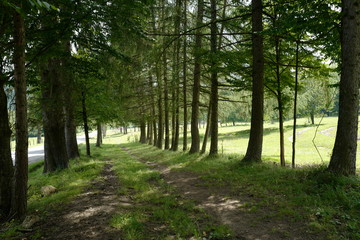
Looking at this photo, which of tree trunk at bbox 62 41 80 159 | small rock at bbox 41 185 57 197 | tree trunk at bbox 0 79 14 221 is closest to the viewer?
tree trunk at bbox 0 79 14 221

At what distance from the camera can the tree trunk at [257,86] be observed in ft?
28.4

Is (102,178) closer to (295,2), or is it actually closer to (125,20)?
(125,20)

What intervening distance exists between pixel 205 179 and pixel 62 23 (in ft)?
21.4

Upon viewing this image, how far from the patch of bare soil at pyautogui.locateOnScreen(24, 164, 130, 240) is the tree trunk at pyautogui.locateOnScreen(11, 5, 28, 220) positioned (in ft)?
2.42

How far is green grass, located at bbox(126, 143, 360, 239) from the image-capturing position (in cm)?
401

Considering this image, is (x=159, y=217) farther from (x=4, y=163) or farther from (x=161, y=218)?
(x=4, y=163)

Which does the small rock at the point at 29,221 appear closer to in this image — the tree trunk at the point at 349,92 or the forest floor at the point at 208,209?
the forest floor at the point at 208,209

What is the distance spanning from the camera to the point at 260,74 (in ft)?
28.6

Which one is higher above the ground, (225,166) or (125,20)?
(125,20)

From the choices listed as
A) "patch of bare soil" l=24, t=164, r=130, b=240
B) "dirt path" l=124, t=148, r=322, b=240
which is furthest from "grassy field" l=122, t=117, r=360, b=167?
"patch of bare soil" l=24, t=164, r=130, b=240

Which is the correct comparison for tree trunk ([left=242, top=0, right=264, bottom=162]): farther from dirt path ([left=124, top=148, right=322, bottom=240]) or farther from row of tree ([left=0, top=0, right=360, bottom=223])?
dirt path ([left=124, top=148, right=322, bottom=240])

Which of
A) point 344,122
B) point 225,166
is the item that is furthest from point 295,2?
point 225,166

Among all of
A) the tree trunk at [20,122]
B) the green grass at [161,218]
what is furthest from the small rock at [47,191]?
the green grass at [161,218]

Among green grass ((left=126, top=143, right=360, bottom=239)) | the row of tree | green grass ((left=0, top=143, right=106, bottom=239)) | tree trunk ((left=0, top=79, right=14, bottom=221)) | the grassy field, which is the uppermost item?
the row of tree
